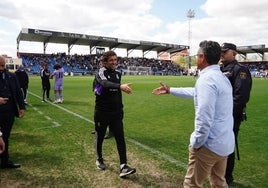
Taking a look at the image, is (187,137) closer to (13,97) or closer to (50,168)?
(50,168)

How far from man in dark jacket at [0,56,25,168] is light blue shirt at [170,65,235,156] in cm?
385

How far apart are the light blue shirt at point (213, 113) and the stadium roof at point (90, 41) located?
62.0m

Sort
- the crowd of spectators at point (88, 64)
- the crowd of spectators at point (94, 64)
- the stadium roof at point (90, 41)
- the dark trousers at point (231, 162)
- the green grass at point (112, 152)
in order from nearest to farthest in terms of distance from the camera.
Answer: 1. the dark trousers at point (231, 162)
2. the green grass at point (112, 152)
3. the stadium roof at point (90, 41)
4. the crowd of spectators at point (88, 64)
5. the crowd of spectators at point (94, 64)

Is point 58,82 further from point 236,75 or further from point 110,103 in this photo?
point 236,75

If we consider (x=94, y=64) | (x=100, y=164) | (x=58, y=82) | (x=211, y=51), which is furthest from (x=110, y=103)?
(x=94, y=64)

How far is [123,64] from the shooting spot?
3236 inches

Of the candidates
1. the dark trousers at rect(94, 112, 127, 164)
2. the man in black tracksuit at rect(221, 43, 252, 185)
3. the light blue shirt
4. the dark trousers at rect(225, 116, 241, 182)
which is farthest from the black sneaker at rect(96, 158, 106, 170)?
the light blue shirt

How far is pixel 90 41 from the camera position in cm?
7494

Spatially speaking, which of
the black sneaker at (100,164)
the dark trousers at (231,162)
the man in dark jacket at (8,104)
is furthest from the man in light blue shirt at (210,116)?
the man in dark jacket at (8,104)

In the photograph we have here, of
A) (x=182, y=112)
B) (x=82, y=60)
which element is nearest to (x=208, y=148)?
(x=182, y=112)

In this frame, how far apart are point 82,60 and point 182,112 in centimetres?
6507

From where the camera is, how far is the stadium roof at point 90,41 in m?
64.1

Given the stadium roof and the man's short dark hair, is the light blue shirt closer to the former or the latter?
the man's short dark hair

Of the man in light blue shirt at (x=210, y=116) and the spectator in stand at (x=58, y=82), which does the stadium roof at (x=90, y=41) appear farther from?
the man in light blue shirt at (x=210, y=116)
